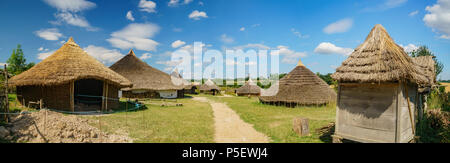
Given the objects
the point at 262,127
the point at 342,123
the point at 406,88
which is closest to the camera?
the point at 406,88

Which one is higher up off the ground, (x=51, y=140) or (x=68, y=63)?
(x=68, y=63)

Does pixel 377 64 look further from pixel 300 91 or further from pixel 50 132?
pixel 300 91

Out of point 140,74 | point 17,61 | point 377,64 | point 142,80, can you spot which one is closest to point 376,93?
point 377,64

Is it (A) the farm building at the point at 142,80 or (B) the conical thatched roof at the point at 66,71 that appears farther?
(A) the farm building at the point at 142,80

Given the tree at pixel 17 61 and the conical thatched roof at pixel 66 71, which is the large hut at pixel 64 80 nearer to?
the conical thatched roof at pixel 66 71

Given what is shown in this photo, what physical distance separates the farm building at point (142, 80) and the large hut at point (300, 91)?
13.2 metres

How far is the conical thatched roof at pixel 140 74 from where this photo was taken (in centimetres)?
Answer: 2317

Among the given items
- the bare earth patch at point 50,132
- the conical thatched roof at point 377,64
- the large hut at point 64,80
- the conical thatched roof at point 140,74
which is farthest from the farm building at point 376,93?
the conical thatched roof at point 140,74

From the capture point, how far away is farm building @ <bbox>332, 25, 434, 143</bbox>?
4.92 m

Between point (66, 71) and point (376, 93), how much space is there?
46.6ft
